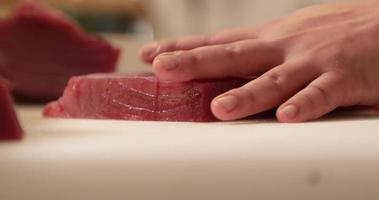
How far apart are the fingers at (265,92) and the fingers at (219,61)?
0.04 metres

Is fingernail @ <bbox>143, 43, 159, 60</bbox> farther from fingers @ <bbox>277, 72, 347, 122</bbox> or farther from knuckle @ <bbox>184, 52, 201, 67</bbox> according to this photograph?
fingers @ <bbox>277, 72, 347, 122</bbox>

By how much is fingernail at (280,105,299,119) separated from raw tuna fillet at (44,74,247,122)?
0.34 ft

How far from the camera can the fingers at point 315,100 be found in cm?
79

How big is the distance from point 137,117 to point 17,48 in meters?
0.64

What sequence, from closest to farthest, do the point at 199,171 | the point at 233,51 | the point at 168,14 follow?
the point at 199,171, the point at 233,51, the point at 168,14

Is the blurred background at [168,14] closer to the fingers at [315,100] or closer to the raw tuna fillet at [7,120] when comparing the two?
the fingers at [315,100]

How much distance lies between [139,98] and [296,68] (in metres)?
0.20

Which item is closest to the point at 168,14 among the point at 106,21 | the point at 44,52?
the point at 106,21

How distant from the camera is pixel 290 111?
2.58 ft

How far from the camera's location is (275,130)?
70 cm

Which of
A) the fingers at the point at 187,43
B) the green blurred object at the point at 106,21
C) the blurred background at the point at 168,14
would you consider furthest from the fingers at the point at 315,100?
the green blurred object at the point at 106,21

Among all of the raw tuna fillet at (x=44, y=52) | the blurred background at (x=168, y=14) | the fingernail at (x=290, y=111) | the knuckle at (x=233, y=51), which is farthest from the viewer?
the blurred background at (x=168, y=14)

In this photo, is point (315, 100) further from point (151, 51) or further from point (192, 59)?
point (151, 51)

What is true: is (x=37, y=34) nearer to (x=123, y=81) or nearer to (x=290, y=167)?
(x=123, y=81)
